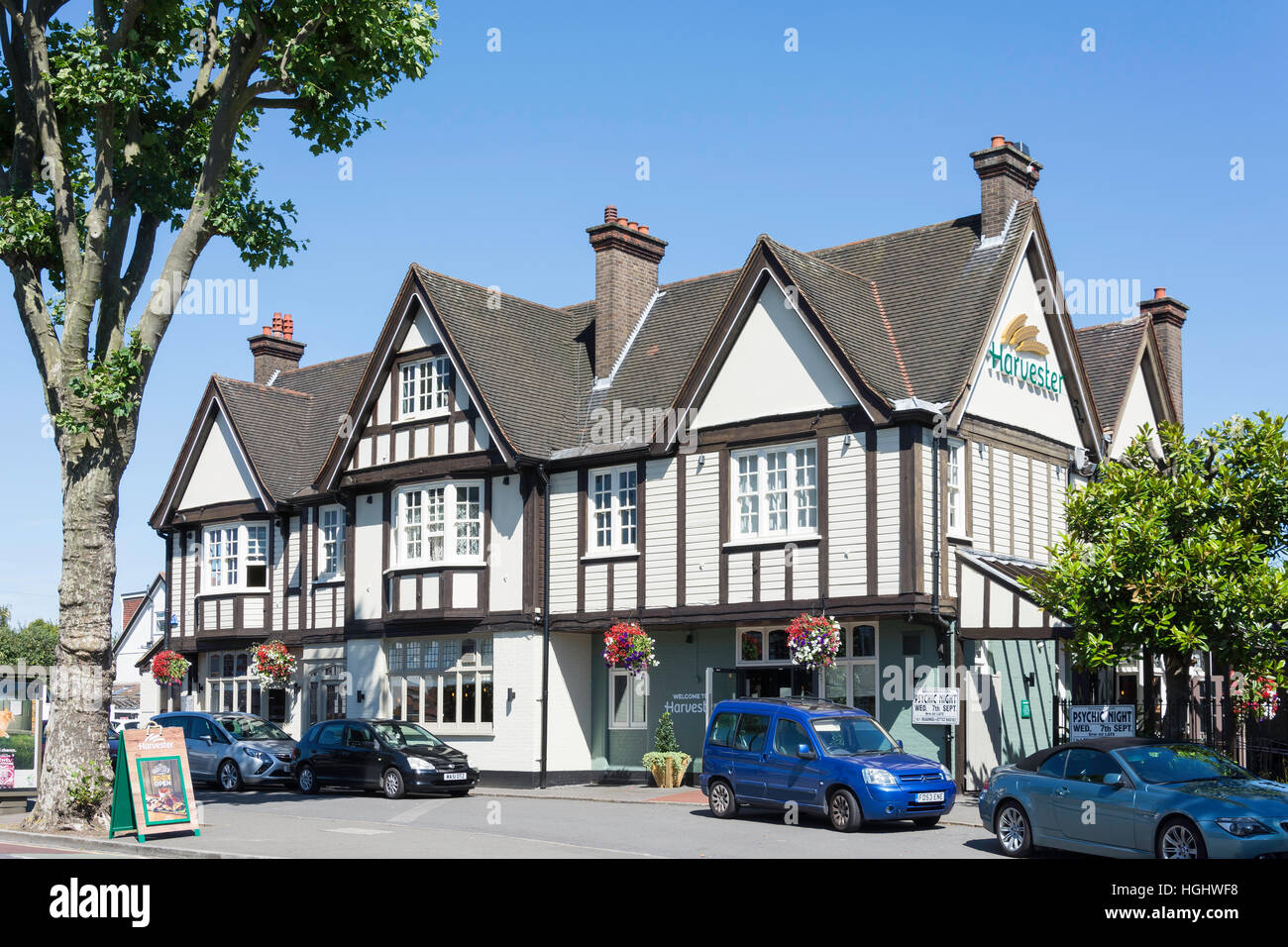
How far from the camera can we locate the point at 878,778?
1978cm

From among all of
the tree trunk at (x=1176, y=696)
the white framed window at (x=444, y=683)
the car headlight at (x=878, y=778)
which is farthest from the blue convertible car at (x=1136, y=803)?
the white framed window at (x=444, y=683)

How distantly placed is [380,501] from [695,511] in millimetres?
8519

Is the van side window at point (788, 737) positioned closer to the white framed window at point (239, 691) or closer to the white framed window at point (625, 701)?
the white framed window at point (625, 701)

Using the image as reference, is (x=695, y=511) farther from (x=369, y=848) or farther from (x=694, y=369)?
(x=369, y=848)

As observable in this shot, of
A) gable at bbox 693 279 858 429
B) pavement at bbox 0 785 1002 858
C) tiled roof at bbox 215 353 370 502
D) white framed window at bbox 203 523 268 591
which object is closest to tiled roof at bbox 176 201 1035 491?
tiled roof at bbox 215 353 370 502

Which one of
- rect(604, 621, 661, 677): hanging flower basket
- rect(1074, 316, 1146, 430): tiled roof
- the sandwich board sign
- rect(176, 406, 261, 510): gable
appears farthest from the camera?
rect(176, 406, 261, 510): gable

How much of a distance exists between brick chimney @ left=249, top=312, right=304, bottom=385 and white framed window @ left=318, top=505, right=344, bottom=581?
8608 millimetres

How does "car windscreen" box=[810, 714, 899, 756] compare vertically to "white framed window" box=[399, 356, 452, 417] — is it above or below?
below

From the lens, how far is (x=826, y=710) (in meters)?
21.4

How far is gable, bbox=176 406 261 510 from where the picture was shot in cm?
3775

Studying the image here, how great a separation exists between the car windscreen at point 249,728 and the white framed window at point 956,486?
14.4m

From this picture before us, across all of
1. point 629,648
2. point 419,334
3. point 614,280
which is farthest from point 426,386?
point 629,648

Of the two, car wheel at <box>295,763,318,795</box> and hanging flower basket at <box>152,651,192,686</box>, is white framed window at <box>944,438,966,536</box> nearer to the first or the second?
car wheel at <box>295,763,318,795</box>
